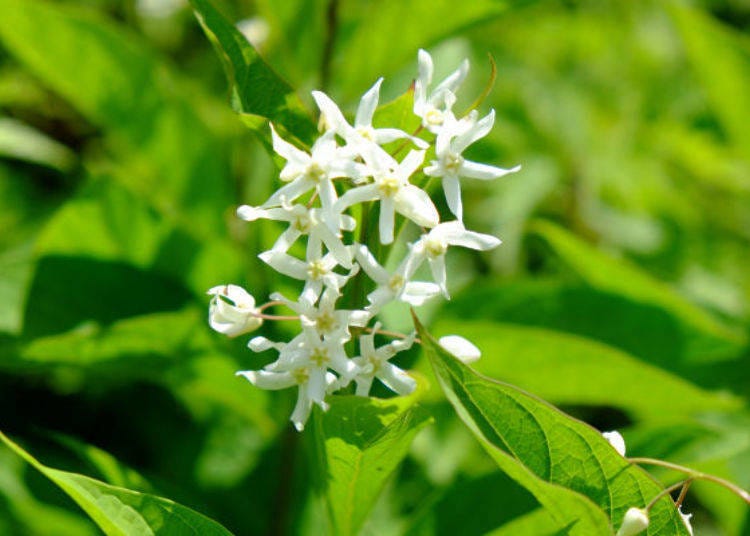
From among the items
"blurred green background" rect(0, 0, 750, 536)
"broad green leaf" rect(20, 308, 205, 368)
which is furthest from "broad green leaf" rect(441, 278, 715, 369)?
"broad green leaf" rect(20, 308, 205, 368)

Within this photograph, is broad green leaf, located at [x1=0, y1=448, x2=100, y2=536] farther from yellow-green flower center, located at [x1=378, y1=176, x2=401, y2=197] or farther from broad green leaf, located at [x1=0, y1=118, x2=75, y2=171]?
yellow-green flower center, located at [x1=378, y1=176, x2=401, y2=197]

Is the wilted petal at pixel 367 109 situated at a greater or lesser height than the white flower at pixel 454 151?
greater

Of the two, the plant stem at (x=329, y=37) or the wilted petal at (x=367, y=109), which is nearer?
the wilted petal at (x=367, y=109)

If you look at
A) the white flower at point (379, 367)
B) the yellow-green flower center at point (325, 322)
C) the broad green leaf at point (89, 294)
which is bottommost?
the broad green leaf at point (89, 294)

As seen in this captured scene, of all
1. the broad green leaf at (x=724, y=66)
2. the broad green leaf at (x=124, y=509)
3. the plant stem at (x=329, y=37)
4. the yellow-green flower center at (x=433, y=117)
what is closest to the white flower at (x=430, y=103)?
the yellow-green flower center at (x=433, y=117)

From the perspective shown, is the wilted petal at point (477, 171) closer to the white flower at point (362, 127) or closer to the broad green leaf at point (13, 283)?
the white flower at point (362, 127)

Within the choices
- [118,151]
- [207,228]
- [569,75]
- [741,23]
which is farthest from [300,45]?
[741,23]

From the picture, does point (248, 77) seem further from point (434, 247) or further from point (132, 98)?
point (132, 98)

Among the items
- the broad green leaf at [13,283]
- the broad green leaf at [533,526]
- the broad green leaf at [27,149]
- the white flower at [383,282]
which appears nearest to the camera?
the white flower at [383,282]
